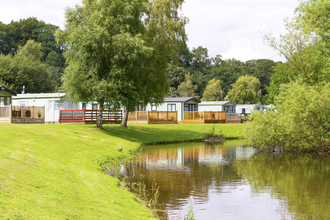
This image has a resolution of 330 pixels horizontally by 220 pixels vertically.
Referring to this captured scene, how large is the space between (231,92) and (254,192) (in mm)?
75562

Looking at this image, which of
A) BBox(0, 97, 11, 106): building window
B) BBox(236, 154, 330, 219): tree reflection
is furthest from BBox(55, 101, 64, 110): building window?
BBox(236, 154, 330, 219): tree reflection

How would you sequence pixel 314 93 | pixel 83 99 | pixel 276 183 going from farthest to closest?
pixel 83 99
pixel 314 93
pixel 276 183

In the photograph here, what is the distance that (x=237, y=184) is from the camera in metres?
15.9

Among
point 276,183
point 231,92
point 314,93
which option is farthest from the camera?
point 231,92

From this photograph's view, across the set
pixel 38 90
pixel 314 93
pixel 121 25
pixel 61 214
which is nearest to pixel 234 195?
pixel 61 214

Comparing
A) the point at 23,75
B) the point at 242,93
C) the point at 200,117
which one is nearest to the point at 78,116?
the point at 200,117

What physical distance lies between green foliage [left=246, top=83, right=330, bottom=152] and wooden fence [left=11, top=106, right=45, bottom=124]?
2248cm

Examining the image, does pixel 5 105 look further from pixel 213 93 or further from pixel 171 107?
pixel 213 93

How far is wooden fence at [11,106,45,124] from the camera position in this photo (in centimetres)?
3547

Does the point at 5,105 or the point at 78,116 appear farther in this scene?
the point at 78,116

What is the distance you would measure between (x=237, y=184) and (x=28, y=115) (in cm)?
2920

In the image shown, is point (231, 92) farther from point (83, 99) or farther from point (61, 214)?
point (61, 214)

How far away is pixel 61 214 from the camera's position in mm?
8164

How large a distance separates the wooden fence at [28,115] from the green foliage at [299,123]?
2248cm
